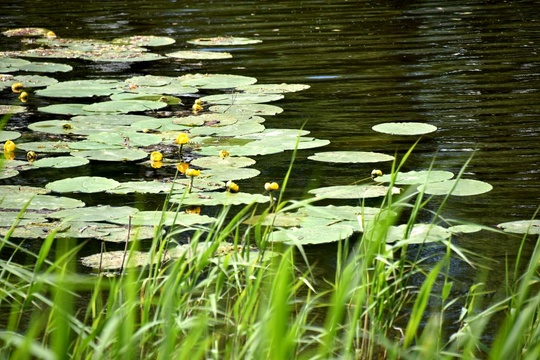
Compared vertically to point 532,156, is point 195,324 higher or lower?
higher

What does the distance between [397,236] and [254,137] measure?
66.5 inches

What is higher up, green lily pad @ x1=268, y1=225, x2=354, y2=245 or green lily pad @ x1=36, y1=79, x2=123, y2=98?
green lily pad @ x1=268, y1=225, x2=354, y2=245

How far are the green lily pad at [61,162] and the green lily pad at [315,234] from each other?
138 centimetres

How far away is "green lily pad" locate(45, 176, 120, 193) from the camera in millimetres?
3984

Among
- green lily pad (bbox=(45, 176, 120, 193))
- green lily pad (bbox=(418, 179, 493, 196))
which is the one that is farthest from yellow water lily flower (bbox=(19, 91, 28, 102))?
green lily pad (bbox=(418, 179, 493, 196))

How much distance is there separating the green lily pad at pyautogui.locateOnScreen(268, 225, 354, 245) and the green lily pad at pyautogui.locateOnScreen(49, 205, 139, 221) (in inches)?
25.8

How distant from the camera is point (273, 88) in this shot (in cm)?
595

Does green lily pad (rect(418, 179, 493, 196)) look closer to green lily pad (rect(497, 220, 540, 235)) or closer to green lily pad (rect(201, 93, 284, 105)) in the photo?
green lily pad (rect(497, 220, 540, 235))

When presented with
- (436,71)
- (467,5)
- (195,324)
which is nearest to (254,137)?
(436,71)

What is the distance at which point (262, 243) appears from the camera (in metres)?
2.60

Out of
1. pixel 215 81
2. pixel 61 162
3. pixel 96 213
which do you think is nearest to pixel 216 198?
pixel 96 213

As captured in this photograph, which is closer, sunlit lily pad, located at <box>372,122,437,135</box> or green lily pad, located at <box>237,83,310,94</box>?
sunlit lily pad, located at <box>372,122,437,135</box>

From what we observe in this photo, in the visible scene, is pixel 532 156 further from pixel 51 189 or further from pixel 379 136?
pixel 51 189

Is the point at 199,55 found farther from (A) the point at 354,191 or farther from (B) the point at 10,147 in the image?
(A) the point at 354,191
